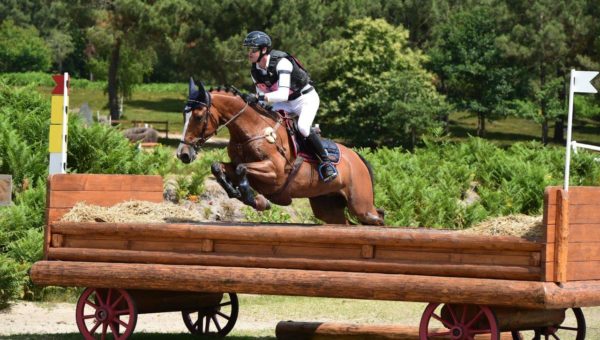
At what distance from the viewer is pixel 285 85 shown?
40.1 ft

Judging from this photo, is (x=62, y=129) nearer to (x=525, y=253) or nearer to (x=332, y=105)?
(x=525, y=253)

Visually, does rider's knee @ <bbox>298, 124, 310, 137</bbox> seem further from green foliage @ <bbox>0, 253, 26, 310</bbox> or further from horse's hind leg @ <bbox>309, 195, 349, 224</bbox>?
green foliage @ <bbox>0, 253, 26, 310</bbox>

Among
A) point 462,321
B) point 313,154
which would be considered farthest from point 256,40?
point 462,321

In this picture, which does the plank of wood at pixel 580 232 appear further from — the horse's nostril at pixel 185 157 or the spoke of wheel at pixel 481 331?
the horse's nostril at pixel 185 157

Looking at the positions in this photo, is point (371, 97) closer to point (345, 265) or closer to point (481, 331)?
point (345, 265)

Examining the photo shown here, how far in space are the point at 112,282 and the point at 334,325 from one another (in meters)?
2.44

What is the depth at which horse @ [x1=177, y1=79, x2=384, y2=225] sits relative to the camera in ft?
38.4

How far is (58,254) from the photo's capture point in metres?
11.5

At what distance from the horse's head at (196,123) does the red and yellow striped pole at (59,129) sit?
2.31 meters

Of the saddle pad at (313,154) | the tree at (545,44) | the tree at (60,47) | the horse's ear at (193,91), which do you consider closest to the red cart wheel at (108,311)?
the horse's ear at (193,91)

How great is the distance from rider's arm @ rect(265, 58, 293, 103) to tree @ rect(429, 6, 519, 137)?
4859 centimetres

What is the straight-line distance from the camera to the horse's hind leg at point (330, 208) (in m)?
13.3

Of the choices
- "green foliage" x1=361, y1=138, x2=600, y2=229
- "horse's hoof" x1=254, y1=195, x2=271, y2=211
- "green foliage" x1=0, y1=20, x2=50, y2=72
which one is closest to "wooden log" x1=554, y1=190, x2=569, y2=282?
"horse's hoof" x1=254, y1=195, x2=271, y2=211

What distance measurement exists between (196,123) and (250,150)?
0.67m
